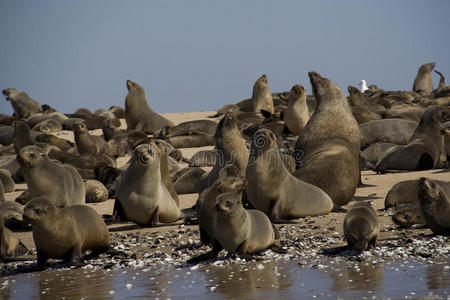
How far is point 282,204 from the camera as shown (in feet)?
25.8

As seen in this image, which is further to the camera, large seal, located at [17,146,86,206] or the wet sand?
large seal, located at [17,146,86,206]

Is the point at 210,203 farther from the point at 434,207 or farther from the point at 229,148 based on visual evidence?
the point at 229,148

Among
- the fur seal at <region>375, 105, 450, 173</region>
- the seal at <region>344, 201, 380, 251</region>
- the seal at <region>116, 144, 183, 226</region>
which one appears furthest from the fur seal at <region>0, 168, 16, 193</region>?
the seal at <region>344, 201, 380, 251</region>

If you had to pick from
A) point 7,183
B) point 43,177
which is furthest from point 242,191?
point 7,183

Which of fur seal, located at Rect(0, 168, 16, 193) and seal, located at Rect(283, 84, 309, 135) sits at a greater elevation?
seal, located at Rect(283, 84, 309, 135)

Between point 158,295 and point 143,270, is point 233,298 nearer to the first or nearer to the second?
point 158,295

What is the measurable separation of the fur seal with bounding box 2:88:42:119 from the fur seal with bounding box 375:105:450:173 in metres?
15.2

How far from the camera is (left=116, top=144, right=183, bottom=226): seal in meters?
→ 8.00

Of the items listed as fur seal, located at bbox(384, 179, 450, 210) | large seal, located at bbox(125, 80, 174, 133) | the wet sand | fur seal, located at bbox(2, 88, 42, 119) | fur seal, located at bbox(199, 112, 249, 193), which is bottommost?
the wet sand

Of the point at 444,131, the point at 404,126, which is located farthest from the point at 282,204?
the point at 404,126

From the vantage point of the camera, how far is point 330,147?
940cm

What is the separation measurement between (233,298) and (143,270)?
141 centimetres

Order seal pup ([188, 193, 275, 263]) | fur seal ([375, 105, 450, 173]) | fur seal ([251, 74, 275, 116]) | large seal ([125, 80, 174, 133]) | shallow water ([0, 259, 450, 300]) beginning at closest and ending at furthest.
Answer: shallow water ([0, 259, 450, 300]) < seal pup ([188, 193, 275, 263]) < fur seal ([375, 105, 450, 173]) < large seal ([125, 80, 174, 133]) < fur seal ([251, 74, 275, 116])

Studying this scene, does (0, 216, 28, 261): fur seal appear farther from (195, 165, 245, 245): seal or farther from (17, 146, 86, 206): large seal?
(195, 165, 245, 245): seal
